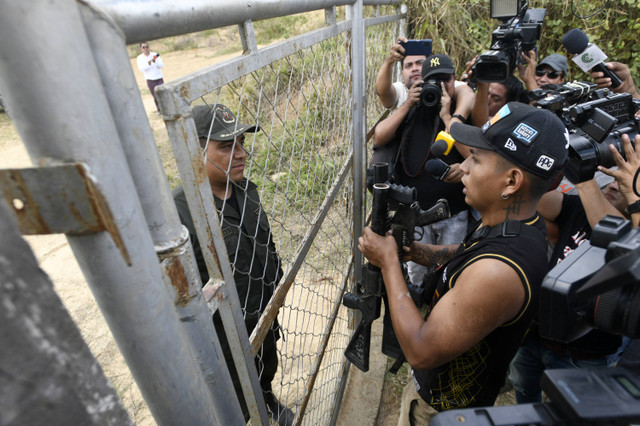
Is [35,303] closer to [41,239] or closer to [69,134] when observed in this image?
[69,134]

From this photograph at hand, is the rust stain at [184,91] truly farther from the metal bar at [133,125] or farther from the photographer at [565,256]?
the photographer at [565,256]

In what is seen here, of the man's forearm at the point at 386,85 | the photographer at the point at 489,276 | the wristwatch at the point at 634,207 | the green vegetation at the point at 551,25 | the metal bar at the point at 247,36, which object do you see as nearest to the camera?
the metal bar at the point at 247,36

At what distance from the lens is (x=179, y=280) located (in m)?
0.71

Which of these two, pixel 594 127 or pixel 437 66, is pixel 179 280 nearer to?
pixel 594 127

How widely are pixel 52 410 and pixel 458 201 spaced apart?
277cm

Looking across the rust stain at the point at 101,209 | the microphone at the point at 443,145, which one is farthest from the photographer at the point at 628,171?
the rust stain at the point at 101,209

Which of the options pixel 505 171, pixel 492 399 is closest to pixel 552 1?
pixel 505 171

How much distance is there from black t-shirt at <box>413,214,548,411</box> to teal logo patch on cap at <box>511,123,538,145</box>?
0.31 metres

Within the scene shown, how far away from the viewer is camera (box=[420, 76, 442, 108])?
104 inches

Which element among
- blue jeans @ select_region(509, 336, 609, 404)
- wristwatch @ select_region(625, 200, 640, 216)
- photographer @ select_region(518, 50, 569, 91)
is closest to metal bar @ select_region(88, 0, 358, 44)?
wristwatch @ select_region(625, 200, 640, 216)

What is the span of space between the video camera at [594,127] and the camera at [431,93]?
0.62 meters

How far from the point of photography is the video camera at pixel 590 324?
67cm

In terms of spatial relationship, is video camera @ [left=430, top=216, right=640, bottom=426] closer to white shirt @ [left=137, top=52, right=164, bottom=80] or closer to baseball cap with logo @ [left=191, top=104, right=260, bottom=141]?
baseball cap with logo @ [left=191, top=104, right=260, bottom=141]

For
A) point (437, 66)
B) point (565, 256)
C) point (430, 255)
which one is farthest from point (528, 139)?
point (437, 66)
